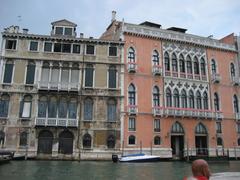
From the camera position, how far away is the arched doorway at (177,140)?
23.5m

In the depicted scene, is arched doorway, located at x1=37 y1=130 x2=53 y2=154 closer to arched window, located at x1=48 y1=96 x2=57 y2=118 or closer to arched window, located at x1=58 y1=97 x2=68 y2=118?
arched window, located at x1=48 y1=96 x2=57 y2=118

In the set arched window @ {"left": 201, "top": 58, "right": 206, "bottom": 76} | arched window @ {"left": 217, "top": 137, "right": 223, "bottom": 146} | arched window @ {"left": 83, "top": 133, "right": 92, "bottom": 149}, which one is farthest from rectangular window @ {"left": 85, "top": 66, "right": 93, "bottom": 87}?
arched window @ {"left": 217, "top": 137, "right": 223, "bottom": 146}

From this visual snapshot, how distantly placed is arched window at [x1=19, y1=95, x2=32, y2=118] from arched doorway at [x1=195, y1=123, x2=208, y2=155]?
577 inches

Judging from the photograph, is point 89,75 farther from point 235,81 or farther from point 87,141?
point 235,81

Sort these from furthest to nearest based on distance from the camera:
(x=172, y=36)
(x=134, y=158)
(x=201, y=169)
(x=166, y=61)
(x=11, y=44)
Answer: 1. (x=172, y=36)
2. (x=166, y=61)
3. (x=11, y=44)
4. (x=134, y=158)
5. (x=201, y=169)

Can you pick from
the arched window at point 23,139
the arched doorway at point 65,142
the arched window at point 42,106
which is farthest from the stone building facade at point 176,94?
the arched window at point 23,139

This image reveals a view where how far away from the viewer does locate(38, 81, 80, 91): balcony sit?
835 inches

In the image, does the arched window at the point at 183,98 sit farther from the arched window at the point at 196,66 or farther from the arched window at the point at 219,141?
the arched window at the point at 219,141

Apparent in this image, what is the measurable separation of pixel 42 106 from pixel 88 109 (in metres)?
3.67

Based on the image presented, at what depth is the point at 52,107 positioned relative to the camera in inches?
840

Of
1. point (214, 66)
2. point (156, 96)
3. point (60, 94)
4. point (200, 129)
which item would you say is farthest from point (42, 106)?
point (214, 66)

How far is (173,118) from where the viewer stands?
23.5 meters

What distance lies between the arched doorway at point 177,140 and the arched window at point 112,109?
541cm

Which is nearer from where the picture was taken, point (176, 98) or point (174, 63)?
point (176, 98)
